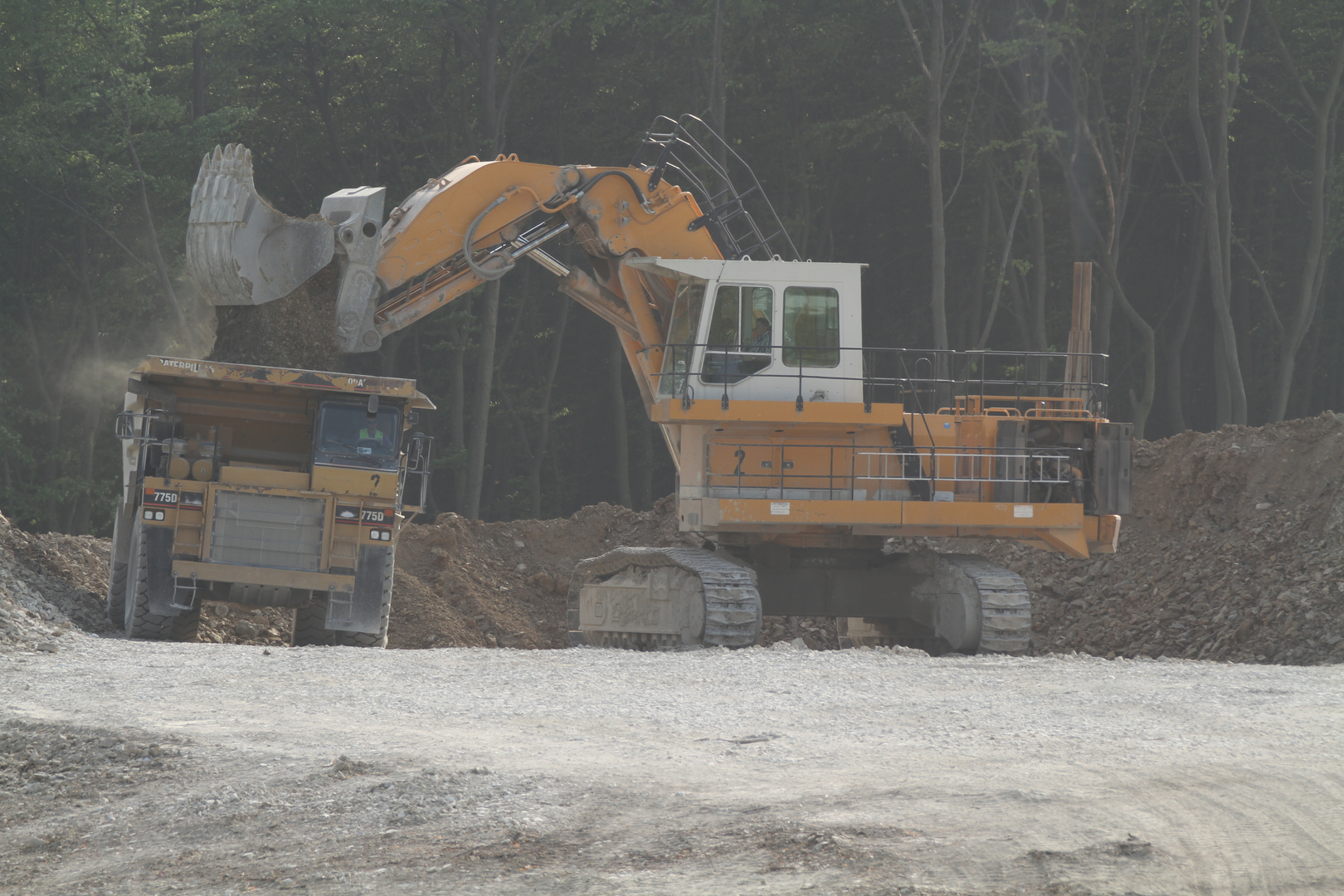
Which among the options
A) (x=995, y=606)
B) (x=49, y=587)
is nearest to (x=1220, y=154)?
(x=995, y=606)

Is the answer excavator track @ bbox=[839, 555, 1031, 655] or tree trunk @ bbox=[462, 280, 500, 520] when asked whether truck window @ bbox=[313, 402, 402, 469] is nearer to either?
excavator track @ bbox=[839, 555, 1031, 655]

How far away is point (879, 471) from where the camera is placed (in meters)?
14.8

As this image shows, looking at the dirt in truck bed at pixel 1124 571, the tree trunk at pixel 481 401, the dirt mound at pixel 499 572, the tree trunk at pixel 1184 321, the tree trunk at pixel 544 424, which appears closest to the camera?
the dirt in truck bed at pixel 1124 571

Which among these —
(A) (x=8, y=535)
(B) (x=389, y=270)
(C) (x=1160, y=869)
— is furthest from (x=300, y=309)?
(C) (x=1160, y=869)

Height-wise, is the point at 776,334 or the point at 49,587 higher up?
the point at 776,334

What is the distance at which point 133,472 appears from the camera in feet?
49.8

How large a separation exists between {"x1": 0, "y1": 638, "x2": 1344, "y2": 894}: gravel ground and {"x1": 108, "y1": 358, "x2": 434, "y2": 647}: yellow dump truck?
331 centimetres

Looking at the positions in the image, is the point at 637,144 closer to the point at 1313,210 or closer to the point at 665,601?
the point at 1313,210

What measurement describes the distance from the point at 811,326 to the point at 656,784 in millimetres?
7913

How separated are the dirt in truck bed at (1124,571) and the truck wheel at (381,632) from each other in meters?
2.72

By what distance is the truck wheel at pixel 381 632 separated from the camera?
49.2ft

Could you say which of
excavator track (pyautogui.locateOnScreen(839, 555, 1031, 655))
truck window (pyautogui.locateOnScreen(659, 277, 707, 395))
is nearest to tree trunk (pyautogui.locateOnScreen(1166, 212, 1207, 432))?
excavator track (pyautogui.locateOnScreen(839, 555, 1031, 655))

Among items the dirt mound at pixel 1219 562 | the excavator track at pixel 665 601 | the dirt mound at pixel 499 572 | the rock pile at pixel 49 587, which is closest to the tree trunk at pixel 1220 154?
the dirt mound at pixel 1219 562

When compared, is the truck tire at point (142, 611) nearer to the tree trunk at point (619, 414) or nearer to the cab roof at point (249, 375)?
the cab roof at point (249, 375)
